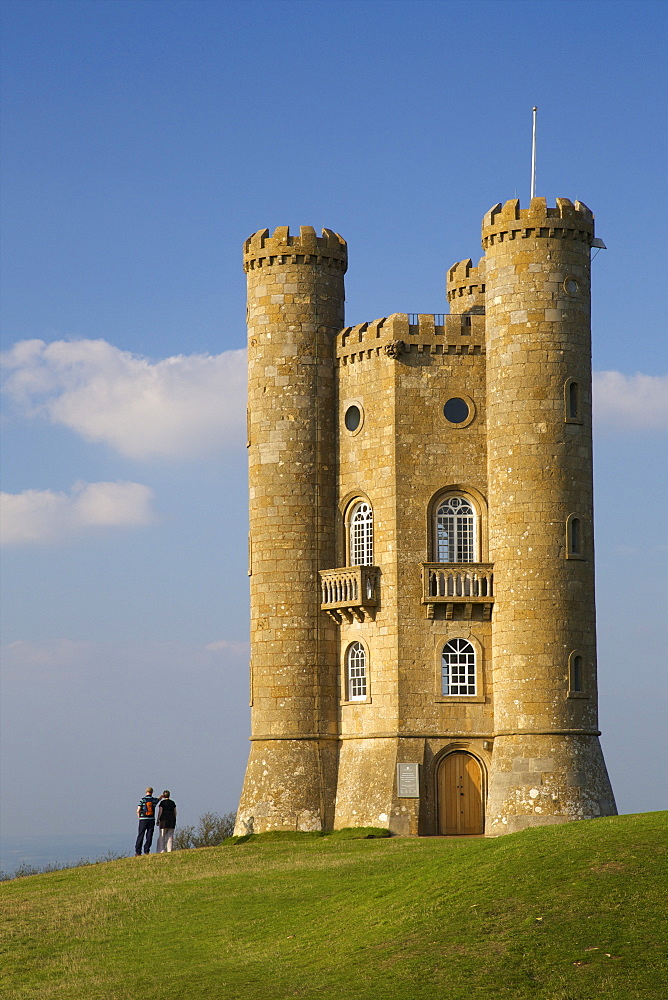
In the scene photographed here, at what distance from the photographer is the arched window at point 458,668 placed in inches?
1957

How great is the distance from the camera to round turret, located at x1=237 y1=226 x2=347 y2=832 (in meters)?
51.2

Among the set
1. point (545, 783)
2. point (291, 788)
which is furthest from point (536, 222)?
point (291, 788)

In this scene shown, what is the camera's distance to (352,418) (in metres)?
52.6

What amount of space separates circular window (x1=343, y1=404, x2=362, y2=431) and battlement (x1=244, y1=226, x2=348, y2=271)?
5.33m

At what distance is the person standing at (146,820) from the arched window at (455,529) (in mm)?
11974

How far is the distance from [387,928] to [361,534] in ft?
73.4

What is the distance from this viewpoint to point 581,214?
50.6 metres

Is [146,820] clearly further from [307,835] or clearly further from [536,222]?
[536,222]

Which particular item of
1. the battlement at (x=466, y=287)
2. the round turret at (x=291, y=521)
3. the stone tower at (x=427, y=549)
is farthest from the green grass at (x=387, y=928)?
the battlement at (x=466, y=287)

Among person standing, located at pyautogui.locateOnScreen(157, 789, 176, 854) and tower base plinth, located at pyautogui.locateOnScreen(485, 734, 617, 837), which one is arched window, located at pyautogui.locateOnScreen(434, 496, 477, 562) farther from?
person standing, located at pyautogui.locateOnScreen(157, 789, 176, 854)

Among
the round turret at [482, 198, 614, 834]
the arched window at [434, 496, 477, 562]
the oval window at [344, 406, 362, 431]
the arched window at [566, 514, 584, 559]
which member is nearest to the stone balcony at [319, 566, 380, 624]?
the arched window at [434, 496, 477, 562]

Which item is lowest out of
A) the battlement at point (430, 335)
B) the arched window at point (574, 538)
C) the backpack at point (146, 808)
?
the backpack at point (146, 808)

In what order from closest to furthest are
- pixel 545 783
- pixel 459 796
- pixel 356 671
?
1. pixel 545 783
2. pixel 459 796
3. pixel 356 671

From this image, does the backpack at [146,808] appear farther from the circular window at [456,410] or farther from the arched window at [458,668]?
the circular window at [456,410]
